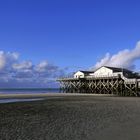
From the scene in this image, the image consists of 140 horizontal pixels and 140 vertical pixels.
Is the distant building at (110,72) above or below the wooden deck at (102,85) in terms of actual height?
above

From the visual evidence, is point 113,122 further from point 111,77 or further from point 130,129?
point 111,77

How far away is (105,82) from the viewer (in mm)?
59969

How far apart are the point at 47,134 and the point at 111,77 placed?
4591cm

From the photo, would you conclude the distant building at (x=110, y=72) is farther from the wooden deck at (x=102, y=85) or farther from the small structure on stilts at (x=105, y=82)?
the wooden deck at (x=102, y=85)

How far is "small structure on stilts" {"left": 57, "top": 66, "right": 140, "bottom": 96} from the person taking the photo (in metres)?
54.4

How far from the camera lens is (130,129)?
14430 mm

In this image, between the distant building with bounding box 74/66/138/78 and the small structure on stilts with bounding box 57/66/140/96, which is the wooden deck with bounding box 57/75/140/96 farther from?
the distant building with bounding box 74/66/138/78

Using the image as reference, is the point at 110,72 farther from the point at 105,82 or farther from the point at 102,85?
the point at 102,85

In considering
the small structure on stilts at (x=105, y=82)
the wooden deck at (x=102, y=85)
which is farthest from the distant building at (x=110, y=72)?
the wooden deck at (x=102, y=85)

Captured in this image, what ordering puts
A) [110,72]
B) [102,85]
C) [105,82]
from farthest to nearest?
[110,72]
[102,85]
[105,82]

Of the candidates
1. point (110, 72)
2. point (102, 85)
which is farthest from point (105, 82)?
point (110, 72)

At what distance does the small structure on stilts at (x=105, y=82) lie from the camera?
54.4 m

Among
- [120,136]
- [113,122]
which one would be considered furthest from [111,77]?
[120,136]

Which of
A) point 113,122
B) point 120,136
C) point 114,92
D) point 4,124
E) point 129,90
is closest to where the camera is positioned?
point 120,136
